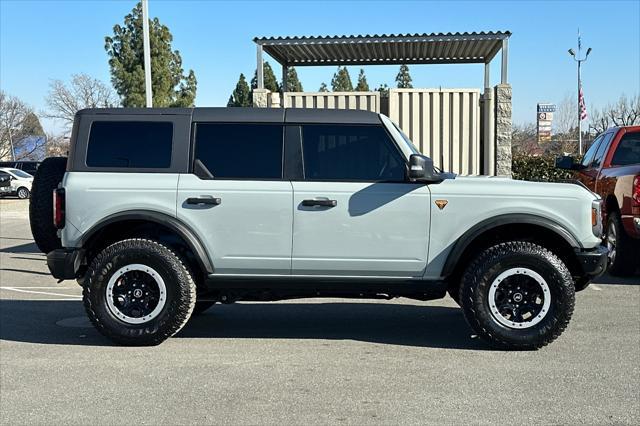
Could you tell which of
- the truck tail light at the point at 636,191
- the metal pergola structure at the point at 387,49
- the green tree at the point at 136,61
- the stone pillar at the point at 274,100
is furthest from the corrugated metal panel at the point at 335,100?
the green tree at the point at 136,61

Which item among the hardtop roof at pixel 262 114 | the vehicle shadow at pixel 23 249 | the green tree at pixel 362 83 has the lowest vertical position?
the vehicle shadow at pixel 23 249

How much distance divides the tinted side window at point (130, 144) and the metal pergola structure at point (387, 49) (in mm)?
5771

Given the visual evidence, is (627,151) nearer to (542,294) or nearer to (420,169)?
(542,294)

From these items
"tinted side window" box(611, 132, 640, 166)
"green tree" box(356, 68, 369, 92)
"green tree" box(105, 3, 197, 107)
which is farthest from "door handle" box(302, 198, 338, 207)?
"green tree" box(356, 68, 369, 92)

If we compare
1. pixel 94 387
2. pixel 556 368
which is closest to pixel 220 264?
pixel 94 387

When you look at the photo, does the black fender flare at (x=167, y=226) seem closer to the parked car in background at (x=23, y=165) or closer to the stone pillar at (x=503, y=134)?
the stone pillar at (x=503, y=134)

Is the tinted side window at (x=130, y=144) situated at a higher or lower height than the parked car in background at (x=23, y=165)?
lower

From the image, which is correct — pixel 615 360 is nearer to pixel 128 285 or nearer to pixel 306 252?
pixel 306 252

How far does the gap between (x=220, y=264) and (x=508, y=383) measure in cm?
256

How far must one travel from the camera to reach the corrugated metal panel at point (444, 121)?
37.1 ft

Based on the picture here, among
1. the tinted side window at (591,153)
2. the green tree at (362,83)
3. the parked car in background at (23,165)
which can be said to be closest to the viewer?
the tinted side window at (591,153)

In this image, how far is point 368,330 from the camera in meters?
6.28

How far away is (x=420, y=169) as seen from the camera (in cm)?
526

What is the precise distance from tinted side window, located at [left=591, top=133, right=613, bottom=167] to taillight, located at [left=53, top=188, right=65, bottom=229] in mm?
7802
